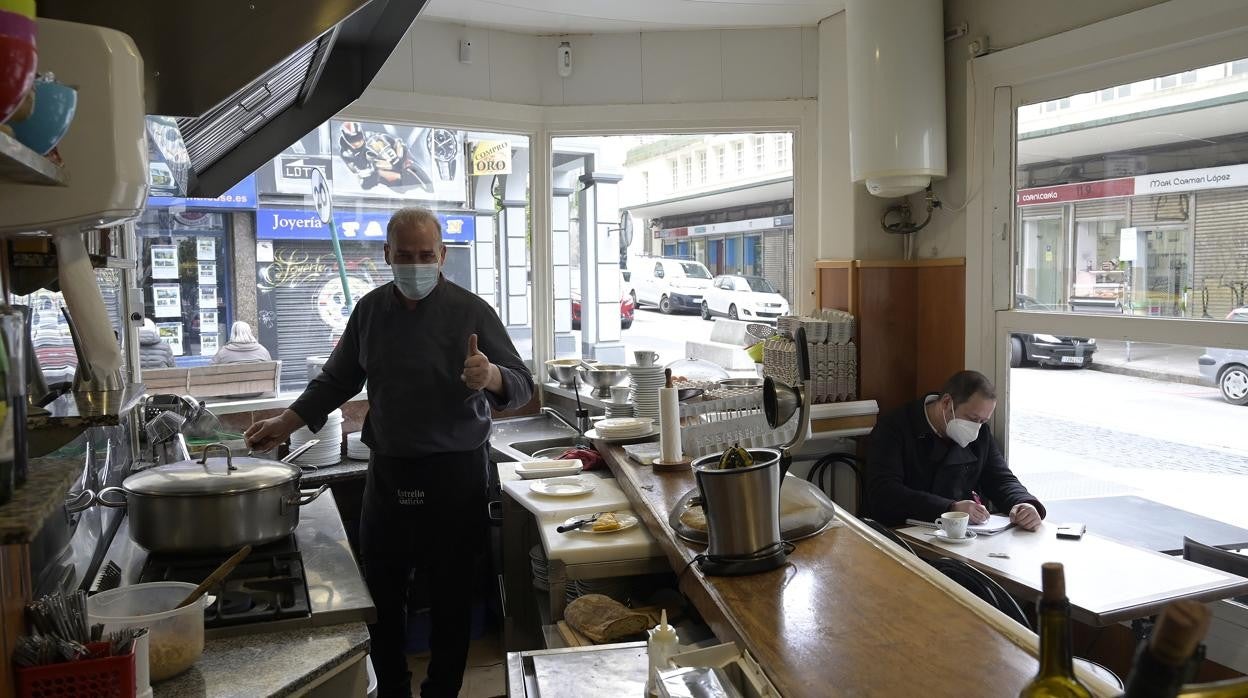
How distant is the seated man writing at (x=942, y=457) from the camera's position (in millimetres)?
3334

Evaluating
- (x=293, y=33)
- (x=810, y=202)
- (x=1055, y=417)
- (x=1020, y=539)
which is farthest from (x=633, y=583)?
(x=810, y=202)

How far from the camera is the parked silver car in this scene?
283cm

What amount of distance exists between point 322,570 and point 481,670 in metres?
1.67

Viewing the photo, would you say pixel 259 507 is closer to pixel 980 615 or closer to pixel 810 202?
pixel 980 615

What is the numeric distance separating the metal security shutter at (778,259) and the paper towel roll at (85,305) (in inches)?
143

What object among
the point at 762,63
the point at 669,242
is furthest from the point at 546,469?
the point at 669,242

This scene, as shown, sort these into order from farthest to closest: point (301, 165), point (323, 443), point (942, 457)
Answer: point (301, 165) < point (323, 443) < point (942, 457)

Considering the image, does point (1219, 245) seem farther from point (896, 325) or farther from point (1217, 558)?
point (896, 325)

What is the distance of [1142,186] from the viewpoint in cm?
316

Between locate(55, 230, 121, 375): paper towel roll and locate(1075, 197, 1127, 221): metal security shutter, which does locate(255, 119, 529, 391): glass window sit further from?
locate(55, 230, 121, 375): paper towel roll

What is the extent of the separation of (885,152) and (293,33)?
2.61 meters

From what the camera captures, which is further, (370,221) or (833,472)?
(370,221)

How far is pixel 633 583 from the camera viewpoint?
93.9 inches

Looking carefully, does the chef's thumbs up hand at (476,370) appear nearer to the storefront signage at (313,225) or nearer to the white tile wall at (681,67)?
the storefront signage at (313,225)
